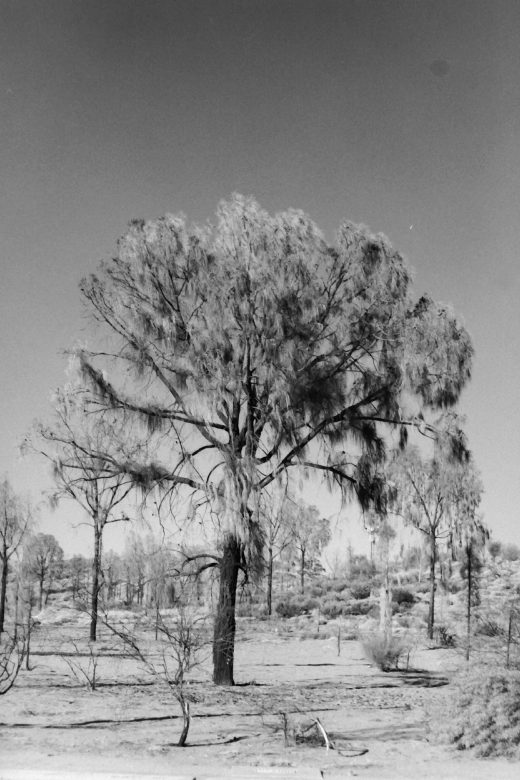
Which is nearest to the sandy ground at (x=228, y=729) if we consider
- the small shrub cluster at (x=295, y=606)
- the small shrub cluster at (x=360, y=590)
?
the small shrub cluster at (x=295, y=606)

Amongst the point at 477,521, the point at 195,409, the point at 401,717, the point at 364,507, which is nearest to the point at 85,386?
the point at 195,409

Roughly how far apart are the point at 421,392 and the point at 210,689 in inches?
244

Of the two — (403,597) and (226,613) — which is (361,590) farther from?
(226,613)

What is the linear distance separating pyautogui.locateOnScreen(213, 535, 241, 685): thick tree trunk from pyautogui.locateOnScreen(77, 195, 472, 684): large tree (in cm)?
2

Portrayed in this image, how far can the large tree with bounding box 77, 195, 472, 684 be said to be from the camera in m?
11.5

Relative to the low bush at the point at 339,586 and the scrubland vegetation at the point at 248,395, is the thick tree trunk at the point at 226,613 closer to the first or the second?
→ the scrubland vegetation at the point at 248,395

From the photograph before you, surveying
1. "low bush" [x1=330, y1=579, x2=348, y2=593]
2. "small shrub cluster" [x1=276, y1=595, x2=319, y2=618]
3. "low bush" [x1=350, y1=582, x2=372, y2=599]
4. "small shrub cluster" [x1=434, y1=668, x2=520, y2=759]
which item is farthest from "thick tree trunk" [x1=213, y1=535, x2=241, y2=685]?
"low bush" [x1=330, y1=579, x2=348, y2=593]

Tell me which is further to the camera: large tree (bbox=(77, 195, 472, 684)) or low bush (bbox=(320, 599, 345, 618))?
low bush (bbox=(320, 599, 345, 618))

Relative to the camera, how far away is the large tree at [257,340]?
1152 centimetres

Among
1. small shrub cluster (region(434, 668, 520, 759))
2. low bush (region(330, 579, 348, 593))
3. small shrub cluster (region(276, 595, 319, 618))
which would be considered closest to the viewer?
small shrub cluster (region(434, 668, 520, 759))

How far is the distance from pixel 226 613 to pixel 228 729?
3.35 m

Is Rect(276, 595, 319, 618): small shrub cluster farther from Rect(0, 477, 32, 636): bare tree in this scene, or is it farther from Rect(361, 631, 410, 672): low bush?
Rect(361, 631, 410, 672): low bush

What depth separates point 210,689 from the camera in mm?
11531

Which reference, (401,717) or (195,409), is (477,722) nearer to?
(401,717)
